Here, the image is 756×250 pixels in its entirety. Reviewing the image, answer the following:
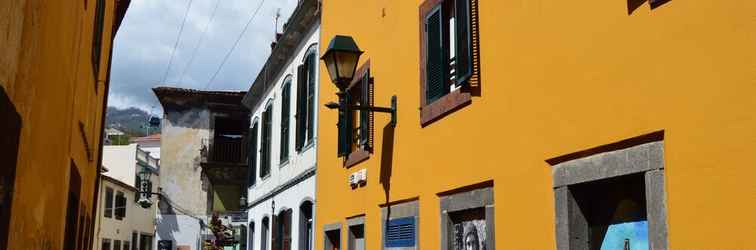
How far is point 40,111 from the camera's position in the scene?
4.50 metres

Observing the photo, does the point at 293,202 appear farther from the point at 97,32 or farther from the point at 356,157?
the point at 97,32

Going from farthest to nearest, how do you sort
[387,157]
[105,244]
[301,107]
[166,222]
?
[105,244] → [166,222] → [301,107] → [387,157]

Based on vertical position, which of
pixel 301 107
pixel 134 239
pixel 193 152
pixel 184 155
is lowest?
pixel 134 239

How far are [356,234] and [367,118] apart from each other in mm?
Result: 1671

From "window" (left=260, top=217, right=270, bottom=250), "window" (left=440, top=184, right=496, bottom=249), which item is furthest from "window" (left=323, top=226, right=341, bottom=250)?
"window" (left=260, top=217, right=270, bottom=250)

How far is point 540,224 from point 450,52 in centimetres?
244

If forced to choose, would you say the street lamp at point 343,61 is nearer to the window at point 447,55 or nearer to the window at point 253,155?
the window at point 447,55

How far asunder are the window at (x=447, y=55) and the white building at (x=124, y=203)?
29.8 m

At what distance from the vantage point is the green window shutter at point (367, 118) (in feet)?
33.4

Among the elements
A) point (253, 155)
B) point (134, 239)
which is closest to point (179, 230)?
point (253, 155)

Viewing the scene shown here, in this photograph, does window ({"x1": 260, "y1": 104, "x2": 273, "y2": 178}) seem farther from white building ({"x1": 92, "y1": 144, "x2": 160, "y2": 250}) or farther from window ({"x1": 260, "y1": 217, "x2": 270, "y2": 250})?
white building ({"x1": 92, "y1": 144, "x2": 160, "y2": 250})

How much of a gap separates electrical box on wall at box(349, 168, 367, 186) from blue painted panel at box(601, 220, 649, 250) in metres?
5.11

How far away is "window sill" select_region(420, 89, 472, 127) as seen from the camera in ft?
24.0

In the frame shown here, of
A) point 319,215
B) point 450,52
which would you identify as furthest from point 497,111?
point 319,215
